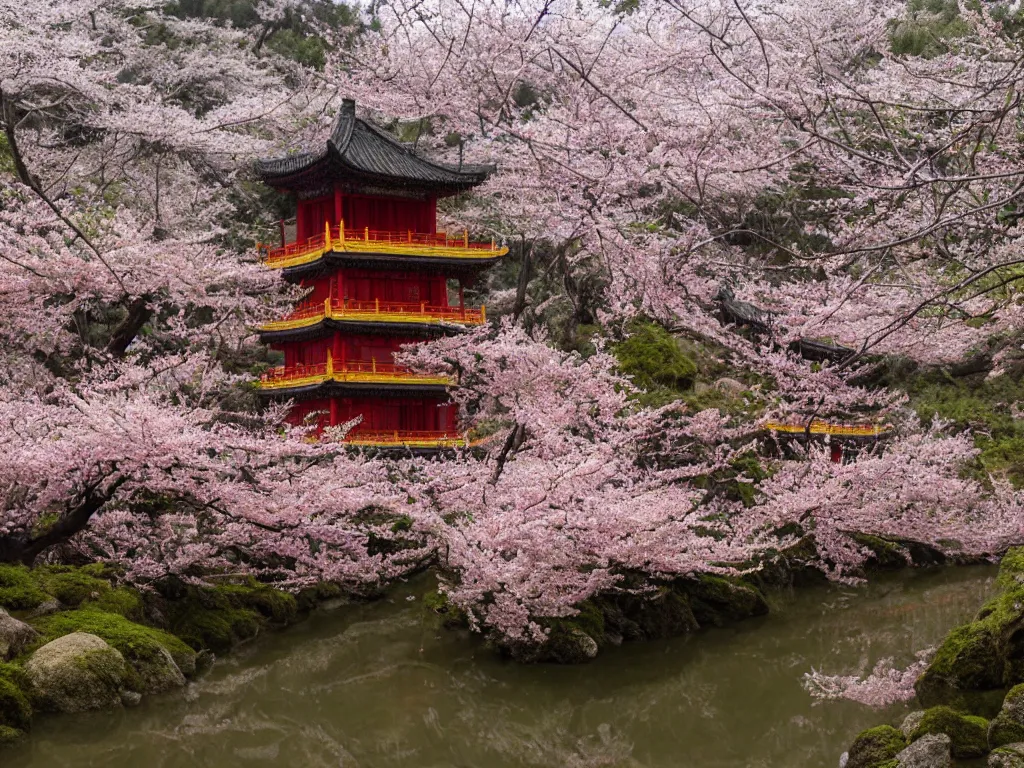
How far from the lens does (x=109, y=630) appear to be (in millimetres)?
10914

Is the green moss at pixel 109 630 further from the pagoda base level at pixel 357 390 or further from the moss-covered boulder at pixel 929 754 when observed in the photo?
the pagoda base level at pixel 357 390

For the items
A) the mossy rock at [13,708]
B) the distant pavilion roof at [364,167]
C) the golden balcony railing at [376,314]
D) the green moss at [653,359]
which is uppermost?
the distant pavilion roof at [364,167]

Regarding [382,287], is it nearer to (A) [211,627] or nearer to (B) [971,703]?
(A) [211,627]

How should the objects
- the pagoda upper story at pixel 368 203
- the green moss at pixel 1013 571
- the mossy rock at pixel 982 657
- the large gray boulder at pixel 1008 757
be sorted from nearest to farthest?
1. the large gray boulder at pixel 1008 757
2. the mossy rock at pixel 982 657
3. the green moss at pixel 1013 571
4. the pagoda upper story at pixel 368 203

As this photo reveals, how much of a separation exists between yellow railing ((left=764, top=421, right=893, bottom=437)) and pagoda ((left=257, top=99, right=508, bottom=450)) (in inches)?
287

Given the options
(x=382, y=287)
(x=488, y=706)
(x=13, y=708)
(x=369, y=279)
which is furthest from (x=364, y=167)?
(x=13, y=708)

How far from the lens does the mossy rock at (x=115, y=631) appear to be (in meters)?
10.8

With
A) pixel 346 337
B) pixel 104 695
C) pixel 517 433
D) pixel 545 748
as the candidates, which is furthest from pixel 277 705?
pixel 346 337

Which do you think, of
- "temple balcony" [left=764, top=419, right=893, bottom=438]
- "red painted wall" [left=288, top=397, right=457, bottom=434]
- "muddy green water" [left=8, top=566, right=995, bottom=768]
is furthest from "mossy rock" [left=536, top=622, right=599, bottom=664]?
"red painted wall" [left=288, top=397, right=457, bottom=434]

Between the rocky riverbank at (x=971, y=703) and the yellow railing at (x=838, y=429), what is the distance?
41.9ft

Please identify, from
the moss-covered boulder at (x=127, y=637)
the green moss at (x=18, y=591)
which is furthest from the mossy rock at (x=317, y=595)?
the green moss at (x=18, y=591)

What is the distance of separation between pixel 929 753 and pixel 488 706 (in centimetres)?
527

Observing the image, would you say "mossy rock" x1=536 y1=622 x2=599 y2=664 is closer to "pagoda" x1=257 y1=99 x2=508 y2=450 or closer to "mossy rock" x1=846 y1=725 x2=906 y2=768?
"mossy rock" x1=846 y1=725 x2=906 y2=768

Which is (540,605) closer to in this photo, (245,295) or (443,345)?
(443,345)
